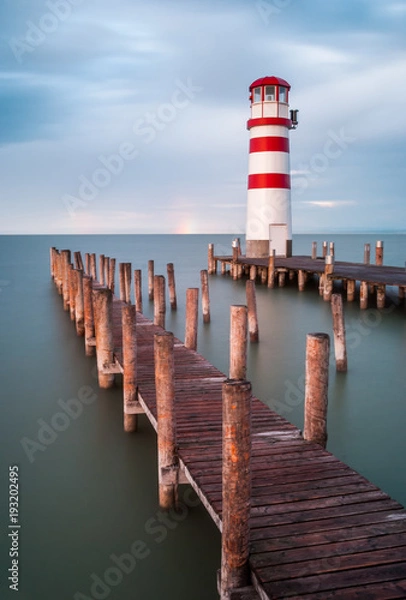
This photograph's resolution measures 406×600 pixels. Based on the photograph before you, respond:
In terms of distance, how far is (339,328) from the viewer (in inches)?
355

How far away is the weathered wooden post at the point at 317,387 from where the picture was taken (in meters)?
4.58

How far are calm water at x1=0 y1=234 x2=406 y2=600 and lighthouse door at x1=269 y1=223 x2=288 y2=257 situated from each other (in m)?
9.11

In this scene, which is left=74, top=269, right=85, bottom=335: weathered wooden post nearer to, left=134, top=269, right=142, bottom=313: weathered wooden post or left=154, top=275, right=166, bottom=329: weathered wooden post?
left=154, top=275, right=166, bottom=329: weathered wooden post

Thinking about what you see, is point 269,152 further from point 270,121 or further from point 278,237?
point 278,237

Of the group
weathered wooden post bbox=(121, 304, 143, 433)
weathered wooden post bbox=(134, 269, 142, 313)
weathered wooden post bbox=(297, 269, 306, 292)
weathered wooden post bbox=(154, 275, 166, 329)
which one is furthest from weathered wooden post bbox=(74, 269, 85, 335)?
weathered wooden post bbox=(297, 269, 306, 292)

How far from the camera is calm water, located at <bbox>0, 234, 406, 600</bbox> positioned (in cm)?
443

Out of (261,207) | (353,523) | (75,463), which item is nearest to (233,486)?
(353,523)

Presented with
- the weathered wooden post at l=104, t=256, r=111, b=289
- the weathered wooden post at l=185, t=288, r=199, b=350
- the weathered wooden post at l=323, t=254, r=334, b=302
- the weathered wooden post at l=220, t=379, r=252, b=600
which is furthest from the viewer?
the weathered wooden post at l=104, t=256, r=111, b=289

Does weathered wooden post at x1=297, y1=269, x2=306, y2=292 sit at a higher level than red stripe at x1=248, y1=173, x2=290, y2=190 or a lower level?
lower

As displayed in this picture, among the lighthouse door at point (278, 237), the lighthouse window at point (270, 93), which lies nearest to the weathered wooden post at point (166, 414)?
the lighthouse door at point (278, 237)

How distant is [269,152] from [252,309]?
11.3 metres

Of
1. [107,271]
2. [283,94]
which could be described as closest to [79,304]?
[107,271]

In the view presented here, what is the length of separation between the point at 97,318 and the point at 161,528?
3889 mm

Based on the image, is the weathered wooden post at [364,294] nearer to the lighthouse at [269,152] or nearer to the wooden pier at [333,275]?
the wooden pier at [333,275]
